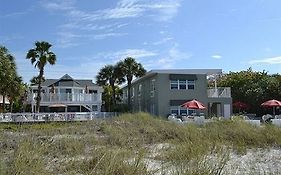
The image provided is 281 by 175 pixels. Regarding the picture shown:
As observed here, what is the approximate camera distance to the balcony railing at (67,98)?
47.0 meters

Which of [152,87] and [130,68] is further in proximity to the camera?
[130,68]

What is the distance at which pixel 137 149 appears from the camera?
12.5 metres

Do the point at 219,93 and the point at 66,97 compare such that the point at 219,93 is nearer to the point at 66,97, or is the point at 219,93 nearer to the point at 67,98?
the point at 67,98

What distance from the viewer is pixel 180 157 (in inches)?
403

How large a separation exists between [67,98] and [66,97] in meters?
0.17

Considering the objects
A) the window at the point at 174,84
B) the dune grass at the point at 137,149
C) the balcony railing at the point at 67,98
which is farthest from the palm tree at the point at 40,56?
the dune grass at the point at 137,149

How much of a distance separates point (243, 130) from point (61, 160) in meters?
9.40

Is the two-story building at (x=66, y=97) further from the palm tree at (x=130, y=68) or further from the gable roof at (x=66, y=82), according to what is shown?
the palm tree at (x=130, y=68)

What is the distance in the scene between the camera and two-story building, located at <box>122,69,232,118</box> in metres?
39.8

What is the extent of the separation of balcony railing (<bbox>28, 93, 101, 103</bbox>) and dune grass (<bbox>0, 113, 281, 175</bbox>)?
27.2 metres

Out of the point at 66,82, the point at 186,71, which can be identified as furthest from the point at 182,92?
the point at 66,82

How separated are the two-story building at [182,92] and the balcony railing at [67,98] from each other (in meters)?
9.22

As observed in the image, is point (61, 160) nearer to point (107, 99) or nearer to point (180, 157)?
point (180, 157)

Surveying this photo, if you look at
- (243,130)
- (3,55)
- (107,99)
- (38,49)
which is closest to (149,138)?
(243,130)
